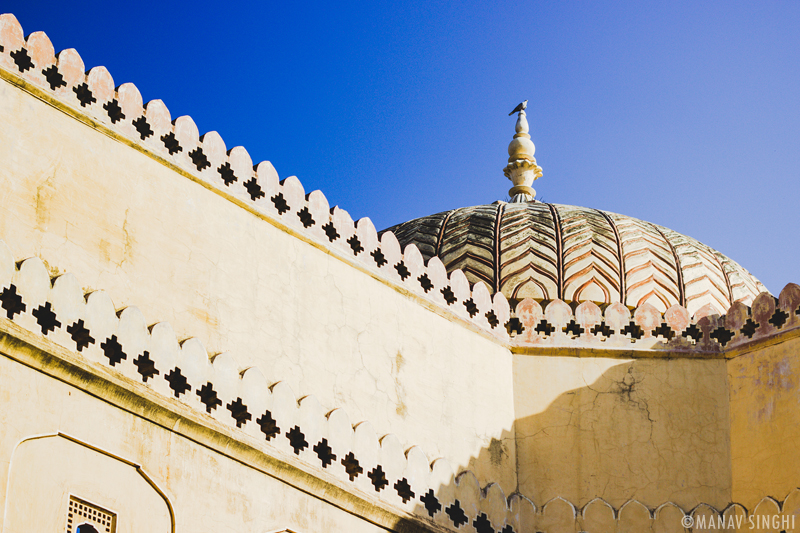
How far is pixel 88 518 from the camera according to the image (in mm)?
6891

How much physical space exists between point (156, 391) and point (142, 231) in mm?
1051

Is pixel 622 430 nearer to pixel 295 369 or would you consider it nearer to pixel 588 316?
pixel 588 316

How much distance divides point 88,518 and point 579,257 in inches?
233

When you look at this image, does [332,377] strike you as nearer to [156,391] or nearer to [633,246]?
[156,391]

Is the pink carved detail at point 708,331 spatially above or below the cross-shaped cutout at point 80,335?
above

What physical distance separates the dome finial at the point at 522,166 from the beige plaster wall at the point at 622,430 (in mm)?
4218

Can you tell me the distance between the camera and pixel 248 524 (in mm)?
7613

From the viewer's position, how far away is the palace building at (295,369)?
280 inches

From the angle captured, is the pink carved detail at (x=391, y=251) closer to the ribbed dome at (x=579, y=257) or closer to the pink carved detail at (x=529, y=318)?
the pink carved detail at (x=529, y=318)

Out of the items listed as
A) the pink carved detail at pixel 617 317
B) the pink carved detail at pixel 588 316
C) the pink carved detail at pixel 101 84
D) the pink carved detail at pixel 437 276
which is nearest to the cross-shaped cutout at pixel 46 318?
the pink carved detail at pixel 101 84

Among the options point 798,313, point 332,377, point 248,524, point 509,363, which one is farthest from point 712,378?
point 248,524

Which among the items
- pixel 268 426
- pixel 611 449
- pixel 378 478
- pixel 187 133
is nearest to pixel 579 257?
pixel 611 449

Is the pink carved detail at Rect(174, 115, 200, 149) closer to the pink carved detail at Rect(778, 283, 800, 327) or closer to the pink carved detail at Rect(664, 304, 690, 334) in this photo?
the pink carved detail at Rect(664, 304, 690, 334)

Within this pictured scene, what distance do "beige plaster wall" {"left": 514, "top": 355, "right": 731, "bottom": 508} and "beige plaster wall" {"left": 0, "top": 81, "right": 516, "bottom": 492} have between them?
0.21 metres
